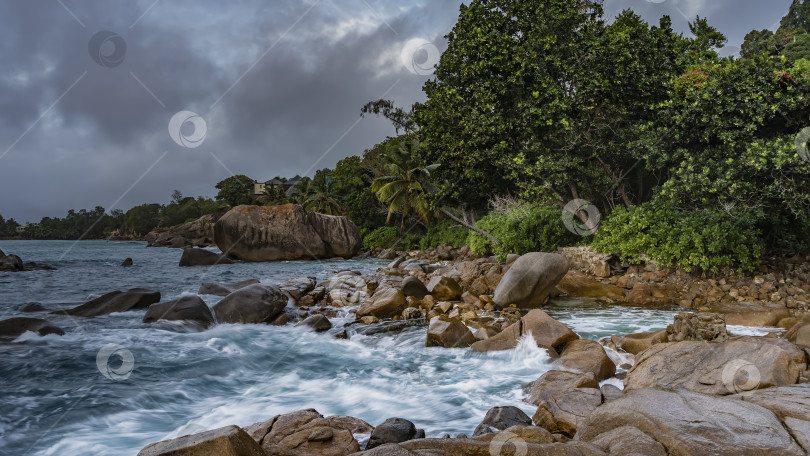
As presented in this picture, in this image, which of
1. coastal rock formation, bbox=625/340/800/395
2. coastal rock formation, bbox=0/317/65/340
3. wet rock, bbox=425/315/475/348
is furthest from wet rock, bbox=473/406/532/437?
coastal rock formation, bbox=0/317/65/340

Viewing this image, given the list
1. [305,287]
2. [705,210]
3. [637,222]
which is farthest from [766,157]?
[305,287]

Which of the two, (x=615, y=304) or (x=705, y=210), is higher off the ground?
(x=705, y=210)

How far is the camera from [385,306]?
11.3 m

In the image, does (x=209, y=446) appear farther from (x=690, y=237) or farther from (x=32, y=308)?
(x=690, y=237)

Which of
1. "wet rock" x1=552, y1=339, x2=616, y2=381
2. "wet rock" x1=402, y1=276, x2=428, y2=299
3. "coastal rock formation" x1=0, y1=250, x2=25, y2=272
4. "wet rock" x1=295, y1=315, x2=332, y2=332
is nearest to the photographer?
"wet rock" x1=552, y1=339, x2=616, y2=381

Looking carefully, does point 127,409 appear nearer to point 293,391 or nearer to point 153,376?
point 153,376

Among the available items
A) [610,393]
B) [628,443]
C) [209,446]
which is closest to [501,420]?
[610,393]

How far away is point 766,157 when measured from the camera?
10.5m

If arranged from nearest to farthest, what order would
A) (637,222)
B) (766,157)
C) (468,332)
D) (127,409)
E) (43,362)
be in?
(127,409), (43,362), (468,332), (766,157), (637,222)

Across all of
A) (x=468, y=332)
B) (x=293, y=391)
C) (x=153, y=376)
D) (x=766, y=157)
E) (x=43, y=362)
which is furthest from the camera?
(x=766, y=157)

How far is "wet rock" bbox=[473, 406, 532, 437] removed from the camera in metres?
4.71

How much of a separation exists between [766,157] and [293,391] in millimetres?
11917

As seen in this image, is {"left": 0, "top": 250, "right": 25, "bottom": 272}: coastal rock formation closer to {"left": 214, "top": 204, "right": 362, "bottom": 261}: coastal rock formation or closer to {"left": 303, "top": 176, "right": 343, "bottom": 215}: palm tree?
{"left": 214, "top": 204, "right": 362, "bottom": 261}: coastal rock formation

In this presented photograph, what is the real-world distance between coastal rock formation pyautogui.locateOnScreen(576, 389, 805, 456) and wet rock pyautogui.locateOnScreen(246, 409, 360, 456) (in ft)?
7.35
